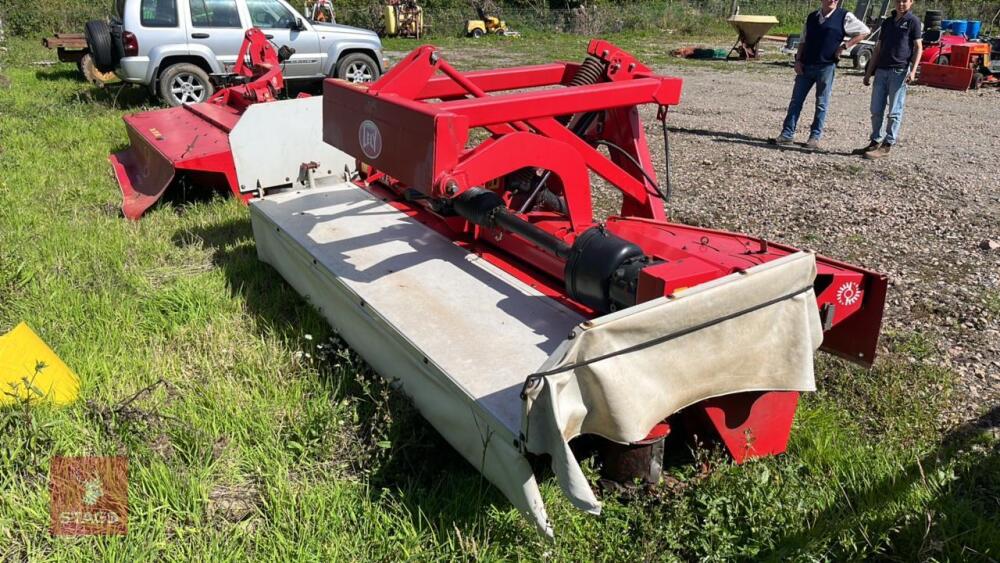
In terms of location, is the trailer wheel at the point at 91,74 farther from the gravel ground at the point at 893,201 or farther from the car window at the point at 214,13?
the gravel ground at the point at 893,201

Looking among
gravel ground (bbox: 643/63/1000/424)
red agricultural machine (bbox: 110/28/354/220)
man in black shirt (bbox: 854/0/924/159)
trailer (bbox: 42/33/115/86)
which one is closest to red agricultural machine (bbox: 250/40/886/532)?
red agricultural machine (bbox: 110/28/354/220)

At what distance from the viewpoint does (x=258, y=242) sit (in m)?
4.77

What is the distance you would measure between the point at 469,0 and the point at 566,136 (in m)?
26.3

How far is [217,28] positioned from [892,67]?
8559 millimetres

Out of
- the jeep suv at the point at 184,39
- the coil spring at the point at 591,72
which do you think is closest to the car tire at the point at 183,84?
the jeep suv at the point at 184,39

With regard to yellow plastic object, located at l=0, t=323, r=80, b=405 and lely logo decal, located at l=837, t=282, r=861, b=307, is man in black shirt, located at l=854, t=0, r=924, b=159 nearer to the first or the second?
lely logo decal, located at l=837, t=282, r=861, b=307

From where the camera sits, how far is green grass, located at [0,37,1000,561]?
2.53 meters

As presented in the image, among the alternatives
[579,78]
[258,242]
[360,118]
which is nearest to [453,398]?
[360,118]

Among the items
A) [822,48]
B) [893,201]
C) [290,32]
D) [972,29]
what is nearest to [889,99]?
[822,48]

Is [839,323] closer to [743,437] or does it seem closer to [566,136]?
[743,437]

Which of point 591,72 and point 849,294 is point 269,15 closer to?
point 591,72

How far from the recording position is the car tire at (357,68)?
11492 mm

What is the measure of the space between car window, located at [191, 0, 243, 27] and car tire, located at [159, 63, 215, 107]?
24.8 inches

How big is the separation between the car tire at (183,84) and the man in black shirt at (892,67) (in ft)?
27.9
